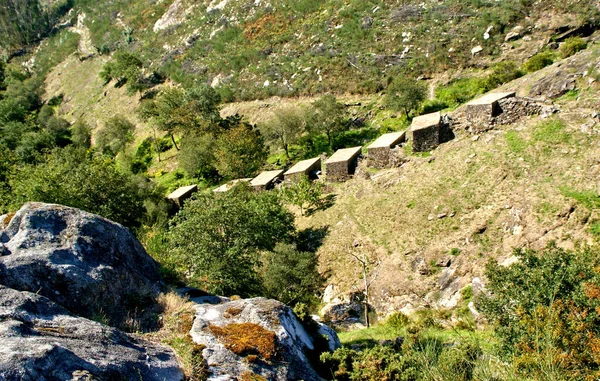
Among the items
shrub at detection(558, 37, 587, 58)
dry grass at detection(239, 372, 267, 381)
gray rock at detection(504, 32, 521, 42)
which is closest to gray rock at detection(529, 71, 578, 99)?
shrub at detection(558, 37, 587, 58)

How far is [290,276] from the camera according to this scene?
18.7 metres

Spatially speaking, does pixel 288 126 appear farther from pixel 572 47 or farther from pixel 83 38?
pixel 83 38

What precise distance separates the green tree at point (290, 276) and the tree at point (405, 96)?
16705 mm

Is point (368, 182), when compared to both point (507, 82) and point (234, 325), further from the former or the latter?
point (234, 325)

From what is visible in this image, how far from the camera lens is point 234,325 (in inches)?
304

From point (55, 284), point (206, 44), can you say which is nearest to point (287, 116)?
point (55, 284)

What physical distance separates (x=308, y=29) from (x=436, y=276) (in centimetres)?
4207

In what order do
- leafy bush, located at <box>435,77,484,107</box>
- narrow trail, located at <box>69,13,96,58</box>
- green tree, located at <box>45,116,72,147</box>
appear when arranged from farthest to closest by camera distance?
narrow trail, located at <box>69,13,96,58</box>
green tree, located at <box>45,116,72,147</box>
leafy bush, located at <box>435,77,484,107</box>

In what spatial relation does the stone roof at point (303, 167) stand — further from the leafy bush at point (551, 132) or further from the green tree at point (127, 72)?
the green tree at point (127, 72)

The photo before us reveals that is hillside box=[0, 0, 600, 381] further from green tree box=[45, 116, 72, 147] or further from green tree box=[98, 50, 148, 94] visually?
green tree box=[98, 50, 148, 94]

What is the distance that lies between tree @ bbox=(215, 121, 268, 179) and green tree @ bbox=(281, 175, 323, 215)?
27.7 feet

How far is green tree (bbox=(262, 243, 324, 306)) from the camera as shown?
58.0 ft

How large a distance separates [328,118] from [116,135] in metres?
32.1

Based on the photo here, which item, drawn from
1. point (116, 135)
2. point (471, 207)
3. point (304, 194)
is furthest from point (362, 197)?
point (116, 135)
